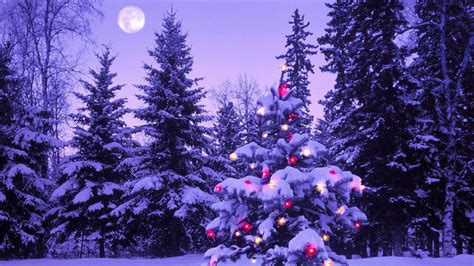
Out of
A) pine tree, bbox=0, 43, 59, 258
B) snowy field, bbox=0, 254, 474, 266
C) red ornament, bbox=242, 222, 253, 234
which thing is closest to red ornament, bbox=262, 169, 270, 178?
red ornament, bbox=242, 222, 253, 234

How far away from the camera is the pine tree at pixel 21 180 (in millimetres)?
16375

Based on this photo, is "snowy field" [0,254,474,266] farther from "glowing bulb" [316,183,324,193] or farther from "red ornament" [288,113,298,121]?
"glowing bulb" [316,183,324,193]

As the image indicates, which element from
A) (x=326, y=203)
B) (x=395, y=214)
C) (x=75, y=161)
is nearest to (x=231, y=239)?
(x=326, y=203)

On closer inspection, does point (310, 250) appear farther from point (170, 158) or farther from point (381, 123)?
point (170, 158)

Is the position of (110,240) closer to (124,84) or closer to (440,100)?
(124,84)

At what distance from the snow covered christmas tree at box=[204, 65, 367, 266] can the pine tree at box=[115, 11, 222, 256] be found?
428 inches

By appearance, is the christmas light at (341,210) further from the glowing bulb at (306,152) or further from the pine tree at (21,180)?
the pine tree at (21,180)

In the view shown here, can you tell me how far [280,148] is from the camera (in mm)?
7766

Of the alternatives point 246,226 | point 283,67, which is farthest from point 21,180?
point 283,67

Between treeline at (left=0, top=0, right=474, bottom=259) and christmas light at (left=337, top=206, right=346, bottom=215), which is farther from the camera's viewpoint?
treeline at (left=0, top=0, right=474, bottom=259)

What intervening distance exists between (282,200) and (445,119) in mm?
13060

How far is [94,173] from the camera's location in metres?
20.7

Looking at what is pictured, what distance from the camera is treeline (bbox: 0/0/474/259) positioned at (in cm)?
1596

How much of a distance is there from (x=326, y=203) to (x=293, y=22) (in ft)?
79.4
